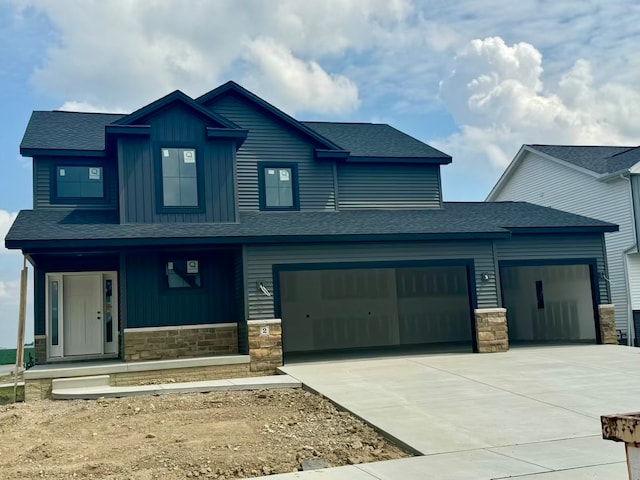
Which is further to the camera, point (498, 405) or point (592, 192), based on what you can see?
point (592, 192)

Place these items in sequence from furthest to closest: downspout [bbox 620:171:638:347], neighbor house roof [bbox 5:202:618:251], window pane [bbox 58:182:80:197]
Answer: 1. downspout [bbox 620:171:638:347]
2. window pane [bbox 58:182:80:197]
3. neighbor house roof [bbox 5:202:618:251]

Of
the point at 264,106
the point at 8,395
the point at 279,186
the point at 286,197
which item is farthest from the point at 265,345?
the point at 264,106

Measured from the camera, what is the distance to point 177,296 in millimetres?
13805

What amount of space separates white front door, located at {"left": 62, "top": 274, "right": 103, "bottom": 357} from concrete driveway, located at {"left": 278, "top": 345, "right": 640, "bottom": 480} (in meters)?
5.12

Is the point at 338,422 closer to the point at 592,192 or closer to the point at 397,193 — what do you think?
the point at 397,193

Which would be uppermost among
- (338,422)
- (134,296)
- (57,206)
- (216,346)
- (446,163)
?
(446,163)

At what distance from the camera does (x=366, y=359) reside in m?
14.6

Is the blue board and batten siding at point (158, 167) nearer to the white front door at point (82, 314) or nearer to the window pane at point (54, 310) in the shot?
the white front door at point (82, 314)

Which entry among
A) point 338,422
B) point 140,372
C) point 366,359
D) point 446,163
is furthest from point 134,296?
point 446,163

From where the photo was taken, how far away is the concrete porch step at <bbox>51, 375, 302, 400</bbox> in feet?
36.8

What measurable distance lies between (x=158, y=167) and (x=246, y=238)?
2817 mm

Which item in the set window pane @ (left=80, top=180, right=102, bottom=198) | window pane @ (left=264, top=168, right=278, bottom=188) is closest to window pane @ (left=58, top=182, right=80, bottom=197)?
window pane @ (left=80, top=180, right=102, bottom=198)

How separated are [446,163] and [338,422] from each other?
1126 cm

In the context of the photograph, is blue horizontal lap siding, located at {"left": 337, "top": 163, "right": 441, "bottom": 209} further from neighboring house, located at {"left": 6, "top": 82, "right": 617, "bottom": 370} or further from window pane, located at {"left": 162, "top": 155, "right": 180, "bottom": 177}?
window pane, located at {"left": 162, "top": 155, "right": 180, "bottom": 177}
